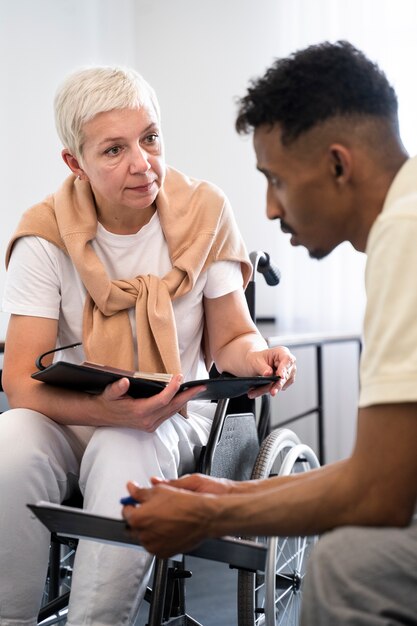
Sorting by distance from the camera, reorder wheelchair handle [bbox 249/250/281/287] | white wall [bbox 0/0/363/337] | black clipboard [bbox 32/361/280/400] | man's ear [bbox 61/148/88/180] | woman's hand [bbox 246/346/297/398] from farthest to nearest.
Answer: white wall [bbox 0/0/363/337] → wheelchair handle [bbox 249/250/281/287] → man's ear [bbox 61/148/88/180] → woman's hand [bbox 246/346/297/398] → black clipboard [bbox 32/361/280/400]

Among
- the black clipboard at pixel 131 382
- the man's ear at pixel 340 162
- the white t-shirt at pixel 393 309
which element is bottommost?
the black clipboard at pixel 131 382

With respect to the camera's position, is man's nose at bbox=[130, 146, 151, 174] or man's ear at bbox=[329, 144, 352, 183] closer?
man's ear at bbox=[329, 144, 352, 183]

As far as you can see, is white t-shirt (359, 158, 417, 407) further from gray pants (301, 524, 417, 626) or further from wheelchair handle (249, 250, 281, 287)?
wheelchair handle (249, 250, 281, 287)

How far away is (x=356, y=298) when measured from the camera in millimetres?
3508

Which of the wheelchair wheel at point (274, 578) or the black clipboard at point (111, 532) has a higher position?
the black clipboard at point (111, 532)

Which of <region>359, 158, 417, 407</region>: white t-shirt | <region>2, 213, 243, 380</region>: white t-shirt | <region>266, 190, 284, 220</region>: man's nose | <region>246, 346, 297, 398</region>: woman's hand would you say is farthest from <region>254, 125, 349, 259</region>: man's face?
<region>2, 213, 243, 380</region>: white t-shirt

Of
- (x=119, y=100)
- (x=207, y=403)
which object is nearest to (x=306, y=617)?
(x=207, y=403)

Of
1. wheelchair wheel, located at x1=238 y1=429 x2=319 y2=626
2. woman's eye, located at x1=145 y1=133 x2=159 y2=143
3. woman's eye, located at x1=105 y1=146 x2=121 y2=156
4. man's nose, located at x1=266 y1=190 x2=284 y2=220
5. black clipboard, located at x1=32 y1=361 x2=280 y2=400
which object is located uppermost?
woman's eye, located at x1=145 y1=133 x2=159 y2=143

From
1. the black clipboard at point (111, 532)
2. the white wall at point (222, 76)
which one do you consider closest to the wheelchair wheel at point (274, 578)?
the black clipboard at point (111, 532)

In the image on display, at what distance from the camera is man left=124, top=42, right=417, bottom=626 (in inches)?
36.2

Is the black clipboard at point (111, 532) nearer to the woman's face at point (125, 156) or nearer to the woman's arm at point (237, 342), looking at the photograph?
the woman's arm at point (237, 342)

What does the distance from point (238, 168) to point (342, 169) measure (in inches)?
106

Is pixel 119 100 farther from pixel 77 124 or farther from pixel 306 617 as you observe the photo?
pixel 306 617

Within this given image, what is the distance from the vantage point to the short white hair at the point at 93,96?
5.44 ft
